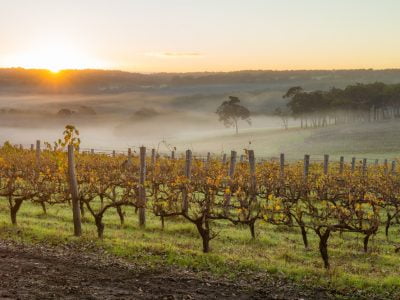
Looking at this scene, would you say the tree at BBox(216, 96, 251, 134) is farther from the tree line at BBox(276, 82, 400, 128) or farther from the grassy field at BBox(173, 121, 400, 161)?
the grassy field at BBox(173, 121, 400, 161)

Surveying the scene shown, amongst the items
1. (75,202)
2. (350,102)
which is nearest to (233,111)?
(350,102)

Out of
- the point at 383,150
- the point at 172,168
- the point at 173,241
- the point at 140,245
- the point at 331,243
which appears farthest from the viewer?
the point at 383,150

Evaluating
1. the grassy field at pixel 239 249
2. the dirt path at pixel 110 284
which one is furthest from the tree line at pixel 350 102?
the dirt path at pixel 110 284

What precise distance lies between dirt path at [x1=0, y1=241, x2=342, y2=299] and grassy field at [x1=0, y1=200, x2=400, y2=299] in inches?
31.0

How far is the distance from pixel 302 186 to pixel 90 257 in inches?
511

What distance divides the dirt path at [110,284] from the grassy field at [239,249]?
79 cm

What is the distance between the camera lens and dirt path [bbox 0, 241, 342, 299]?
11906mm

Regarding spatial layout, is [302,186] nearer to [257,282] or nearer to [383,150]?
[257,282]

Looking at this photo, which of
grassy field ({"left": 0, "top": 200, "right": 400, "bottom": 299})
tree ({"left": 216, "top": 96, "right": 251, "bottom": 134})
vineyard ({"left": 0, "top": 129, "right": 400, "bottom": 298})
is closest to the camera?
grassy field ({"left": 0, "top": 200, "right": 400, "bottom": 299})

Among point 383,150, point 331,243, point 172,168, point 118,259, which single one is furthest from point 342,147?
point 118,259

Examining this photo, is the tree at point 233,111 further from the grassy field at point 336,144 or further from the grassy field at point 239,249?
the grassy field at point 239,249

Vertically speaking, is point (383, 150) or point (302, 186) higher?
point (302, 186)

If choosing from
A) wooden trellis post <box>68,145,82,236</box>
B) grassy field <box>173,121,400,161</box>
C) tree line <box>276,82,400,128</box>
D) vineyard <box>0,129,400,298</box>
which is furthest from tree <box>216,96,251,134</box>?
wooden trellis post <box>68,145,82,236</box>

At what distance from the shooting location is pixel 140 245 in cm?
1656
